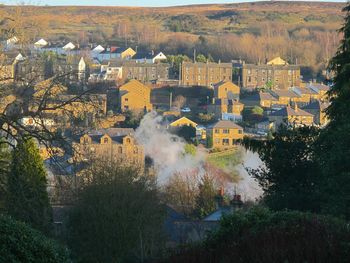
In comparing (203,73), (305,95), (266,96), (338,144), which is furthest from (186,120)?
(338,144)

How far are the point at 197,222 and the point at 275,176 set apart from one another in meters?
4.80

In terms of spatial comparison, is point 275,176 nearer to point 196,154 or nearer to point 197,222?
point 197,222

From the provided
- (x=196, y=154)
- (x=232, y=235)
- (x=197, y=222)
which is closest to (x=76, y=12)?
(x=196, y=154)

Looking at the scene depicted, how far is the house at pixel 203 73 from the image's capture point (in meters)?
67.1

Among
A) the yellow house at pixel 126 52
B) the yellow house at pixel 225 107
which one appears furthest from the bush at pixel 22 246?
the yellow house at pixel 126 52

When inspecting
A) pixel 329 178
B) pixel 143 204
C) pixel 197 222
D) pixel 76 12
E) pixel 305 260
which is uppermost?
pixel 305 260

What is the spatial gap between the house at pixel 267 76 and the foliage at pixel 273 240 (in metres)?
59.1

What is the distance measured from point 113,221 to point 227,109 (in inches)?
1552

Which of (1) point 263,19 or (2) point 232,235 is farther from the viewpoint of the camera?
(1) point 263,19

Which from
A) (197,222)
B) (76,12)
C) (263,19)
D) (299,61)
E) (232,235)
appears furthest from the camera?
(76,12)

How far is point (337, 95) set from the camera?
53.8 ft

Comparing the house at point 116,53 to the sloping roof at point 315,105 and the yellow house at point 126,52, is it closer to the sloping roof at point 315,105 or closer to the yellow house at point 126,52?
the yellow house at point 126,52

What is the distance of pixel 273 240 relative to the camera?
898 centimetres

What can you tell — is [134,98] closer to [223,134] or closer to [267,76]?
[223,134]
